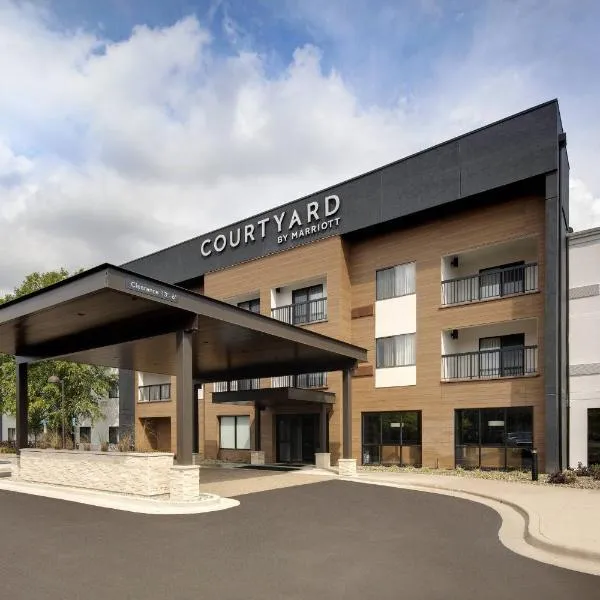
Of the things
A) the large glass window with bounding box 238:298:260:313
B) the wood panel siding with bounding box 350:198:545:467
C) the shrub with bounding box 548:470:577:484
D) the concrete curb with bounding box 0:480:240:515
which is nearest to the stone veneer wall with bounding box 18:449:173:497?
the concrete curb with bounding box 0:480:240:515

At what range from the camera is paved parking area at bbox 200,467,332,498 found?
58.5 feet

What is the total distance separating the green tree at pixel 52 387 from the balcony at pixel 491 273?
84.5ft

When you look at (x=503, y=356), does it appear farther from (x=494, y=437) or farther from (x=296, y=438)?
(x=296, y=438)

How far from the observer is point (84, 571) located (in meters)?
8.40

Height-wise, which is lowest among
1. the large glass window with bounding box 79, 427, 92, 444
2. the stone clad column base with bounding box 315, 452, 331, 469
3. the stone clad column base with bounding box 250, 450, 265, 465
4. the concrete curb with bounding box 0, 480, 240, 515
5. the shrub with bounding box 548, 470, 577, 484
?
the large glass window with bounding box 79, 427, 92, 444

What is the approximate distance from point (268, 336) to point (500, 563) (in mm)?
11760

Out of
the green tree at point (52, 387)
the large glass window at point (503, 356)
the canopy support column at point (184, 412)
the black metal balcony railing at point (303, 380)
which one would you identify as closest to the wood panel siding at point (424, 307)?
the black metal balcony railing at point (303, 380)

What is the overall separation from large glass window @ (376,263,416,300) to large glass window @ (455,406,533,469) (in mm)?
5713

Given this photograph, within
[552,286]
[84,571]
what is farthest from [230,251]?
[84,571]

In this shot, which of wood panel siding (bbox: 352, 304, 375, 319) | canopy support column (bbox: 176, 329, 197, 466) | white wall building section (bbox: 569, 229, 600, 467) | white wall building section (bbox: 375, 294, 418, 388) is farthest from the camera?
wood panel siding (bbox: 352, 304, 375, 319)

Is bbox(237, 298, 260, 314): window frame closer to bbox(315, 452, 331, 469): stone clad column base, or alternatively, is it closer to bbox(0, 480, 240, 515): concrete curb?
bbox(315, 452, 331, 469): stone clad column base

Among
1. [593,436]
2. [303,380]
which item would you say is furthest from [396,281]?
[593,436]

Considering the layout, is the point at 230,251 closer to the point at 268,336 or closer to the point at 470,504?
the point at 268,336

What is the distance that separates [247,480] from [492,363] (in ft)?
34.7
